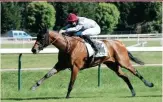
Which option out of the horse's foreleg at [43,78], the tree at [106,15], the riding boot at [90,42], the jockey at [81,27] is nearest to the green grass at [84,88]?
the horse's foreleg at [43,78]

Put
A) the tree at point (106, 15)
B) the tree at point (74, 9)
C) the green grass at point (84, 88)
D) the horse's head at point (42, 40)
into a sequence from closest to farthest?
the horse's head at point (42, 40) → the green grass at point (84, 88) → the tree at point (74, 9) → the tree at point (106, 15)

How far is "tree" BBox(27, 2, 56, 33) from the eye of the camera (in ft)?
178

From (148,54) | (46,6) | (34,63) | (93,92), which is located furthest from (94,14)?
(93,92)

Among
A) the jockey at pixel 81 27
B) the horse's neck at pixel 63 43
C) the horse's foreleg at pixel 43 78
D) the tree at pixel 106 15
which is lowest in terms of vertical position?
the tree at pixel 106 15

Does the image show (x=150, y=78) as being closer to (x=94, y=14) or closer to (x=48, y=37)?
(x=48, y=37)

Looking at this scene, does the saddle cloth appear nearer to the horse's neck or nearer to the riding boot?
the riding boot

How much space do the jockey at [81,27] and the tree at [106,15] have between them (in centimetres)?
4568

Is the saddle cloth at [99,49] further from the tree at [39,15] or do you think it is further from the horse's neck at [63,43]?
the tree at [39,15]

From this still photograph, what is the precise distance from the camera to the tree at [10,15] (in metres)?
50.8

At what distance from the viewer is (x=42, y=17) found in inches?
2217

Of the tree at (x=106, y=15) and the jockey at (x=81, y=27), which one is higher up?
the jockey at (x=81, y=27)

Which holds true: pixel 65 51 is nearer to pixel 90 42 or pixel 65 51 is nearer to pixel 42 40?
pixel 42 40

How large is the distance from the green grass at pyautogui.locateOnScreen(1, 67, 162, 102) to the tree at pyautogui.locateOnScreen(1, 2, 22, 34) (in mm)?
34885

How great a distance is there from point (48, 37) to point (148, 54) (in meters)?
16.1
